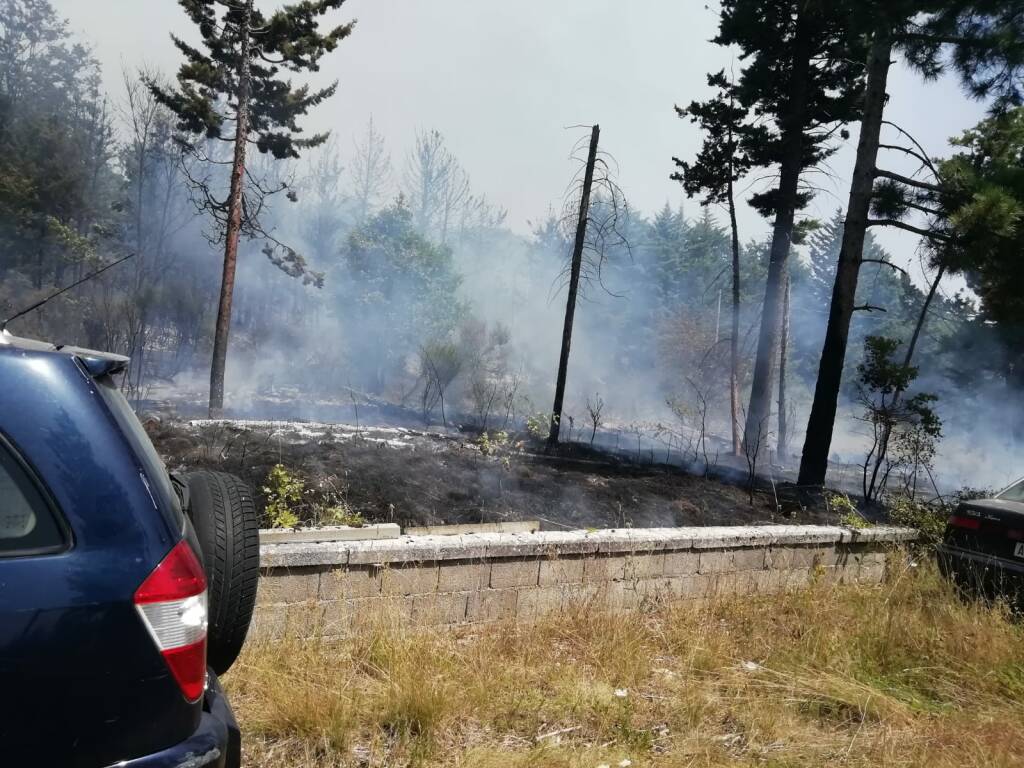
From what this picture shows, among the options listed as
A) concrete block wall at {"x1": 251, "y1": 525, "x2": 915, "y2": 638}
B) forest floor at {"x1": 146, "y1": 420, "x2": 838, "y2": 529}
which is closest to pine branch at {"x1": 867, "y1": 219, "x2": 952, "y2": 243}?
forest floor at {"x1": 146, "y1": 420, "x2": 838, "y2": 529}

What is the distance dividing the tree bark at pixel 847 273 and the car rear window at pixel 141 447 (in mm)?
10509

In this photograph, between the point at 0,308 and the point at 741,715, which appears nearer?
the point at 741,715

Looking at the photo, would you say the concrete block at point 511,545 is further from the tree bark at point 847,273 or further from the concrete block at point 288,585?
the tree bark at point 847,273

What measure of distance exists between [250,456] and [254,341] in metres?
25.8

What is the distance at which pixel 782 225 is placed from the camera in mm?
17875

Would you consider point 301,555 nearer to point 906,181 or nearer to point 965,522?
point 965,522

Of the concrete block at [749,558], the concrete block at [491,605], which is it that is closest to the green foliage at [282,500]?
the concrete block at [491,605]

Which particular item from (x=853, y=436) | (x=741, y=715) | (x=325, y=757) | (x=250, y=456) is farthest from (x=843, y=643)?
(x=853, y=436)

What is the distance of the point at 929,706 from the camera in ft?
12.9

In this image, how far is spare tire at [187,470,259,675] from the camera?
233 centimetres

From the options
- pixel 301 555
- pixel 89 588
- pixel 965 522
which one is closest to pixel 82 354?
pixel 89 588

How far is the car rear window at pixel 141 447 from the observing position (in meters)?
1.85

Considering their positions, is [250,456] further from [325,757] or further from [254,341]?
[254,341]

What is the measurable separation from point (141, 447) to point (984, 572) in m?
5.90
